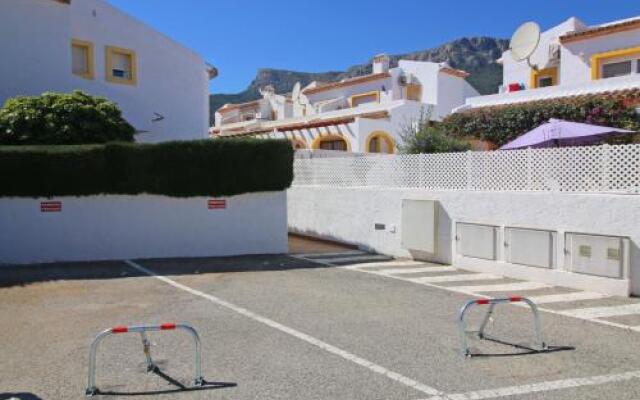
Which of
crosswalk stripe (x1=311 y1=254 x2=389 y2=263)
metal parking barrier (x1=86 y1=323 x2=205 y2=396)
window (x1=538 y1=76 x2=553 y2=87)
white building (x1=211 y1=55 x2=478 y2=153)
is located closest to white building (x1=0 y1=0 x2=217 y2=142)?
white building (x1=211 y1=55 x2=478 y2=153)

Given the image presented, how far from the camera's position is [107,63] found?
1981 cm

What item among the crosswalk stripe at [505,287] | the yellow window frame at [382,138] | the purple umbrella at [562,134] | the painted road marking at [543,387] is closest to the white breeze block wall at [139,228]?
the crosswalk stripe at [505,287]

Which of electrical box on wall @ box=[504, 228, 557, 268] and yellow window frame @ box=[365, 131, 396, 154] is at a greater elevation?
yellow window frame @ box=[365, 131, 396, 154]

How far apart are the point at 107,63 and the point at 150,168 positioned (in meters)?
8.32

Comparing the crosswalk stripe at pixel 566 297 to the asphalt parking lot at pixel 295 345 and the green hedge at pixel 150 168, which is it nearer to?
the asphalt parking lot at pixel 295 345

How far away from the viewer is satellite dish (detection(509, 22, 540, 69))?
22.1 metres

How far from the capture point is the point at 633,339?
22.6 feet

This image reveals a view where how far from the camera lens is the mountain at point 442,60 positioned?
255ft

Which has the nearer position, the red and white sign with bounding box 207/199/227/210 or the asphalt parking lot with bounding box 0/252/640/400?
the asphalt parking lot with bounding box 0/252/640/400

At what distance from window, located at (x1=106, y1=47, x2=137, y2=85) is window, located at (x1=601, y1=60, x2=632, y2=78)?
17694 mm

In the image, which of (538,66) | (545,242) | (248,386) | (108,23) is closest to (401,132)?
(538,66)

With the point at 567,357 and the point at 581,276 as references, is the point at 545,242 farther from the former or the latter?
the point at 567,357

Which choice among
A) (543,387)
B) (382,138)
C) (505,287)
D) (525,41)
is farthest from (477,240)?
(525,41)

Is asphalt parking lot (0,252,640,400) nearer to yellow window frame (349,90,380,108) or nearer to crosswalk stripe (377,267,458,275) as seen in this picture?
crosswalk stripe (377,267,458,275)
